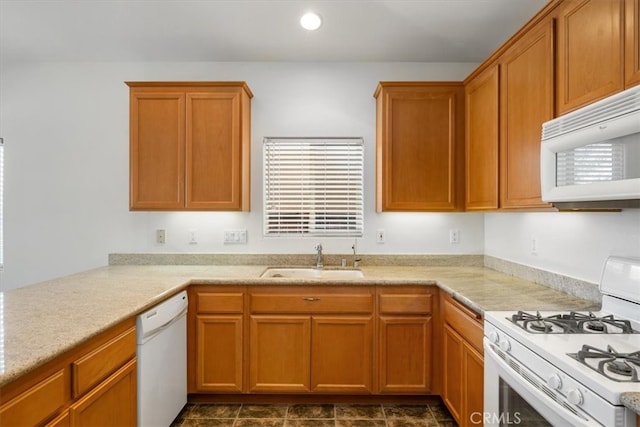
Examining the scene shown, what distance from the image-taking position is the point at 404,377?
7.59 ft

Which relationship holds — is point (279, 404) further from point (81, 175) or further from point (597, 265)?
point (81, 175)

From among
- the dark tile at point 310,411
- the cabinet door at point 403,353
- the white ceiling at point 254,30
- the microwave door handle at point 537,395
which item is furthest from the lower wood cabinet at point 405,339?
the white ceiling at point 254,30

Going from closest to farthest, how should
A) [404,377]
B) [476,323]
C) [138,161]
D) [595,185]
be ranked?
[595,185], [476,323], [404,377], [138,161]

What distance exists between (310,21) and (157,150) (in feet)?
4.90

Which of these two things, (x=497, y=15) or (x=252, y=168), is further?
(x=252, y=168)

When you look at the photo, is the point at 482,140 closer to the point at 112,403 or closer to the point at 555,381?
the point at 555,381

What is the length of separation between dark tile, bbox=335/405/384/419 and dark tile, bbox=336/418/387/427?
0.04 meters

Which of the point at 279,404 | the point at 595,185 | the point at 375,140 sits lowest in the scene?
the point at 279,404

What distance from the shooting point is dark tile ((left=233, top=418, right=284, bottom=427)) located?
2154mm

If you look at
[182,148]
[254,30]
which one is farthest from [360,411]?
[254,30]

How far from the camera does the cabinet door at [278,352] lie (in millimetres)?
2322

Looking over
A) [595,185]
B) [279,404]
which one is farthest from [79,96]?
[595,185]

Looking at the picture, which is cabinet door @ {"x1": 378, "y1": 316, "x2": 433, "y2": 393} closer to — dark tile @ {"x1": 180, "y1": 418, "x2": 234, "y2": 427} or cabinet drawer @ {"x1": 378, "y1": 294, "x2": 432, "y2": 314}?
cabinet drawer @ {"x1": 378, "y1": 294, "x2": 432, "y2": 314}

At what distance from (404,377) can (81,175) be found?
3114mm
